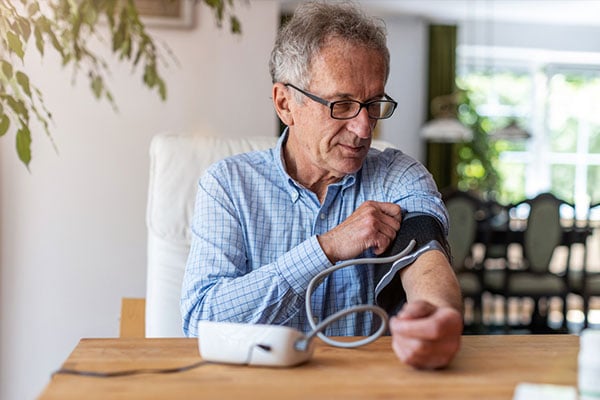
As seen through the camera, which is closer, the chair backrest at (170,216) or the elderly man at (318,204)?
the elderly man at (318,204)

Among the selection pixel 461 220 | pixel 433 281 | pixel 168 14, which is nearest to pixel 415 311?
pixel 433 281

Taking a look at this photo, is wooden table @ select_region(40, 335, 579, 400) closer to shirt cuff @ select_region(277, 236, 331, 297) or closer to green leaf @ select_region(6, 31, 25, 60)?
shirt cuff @ select_region(277, 236, 331, 297)

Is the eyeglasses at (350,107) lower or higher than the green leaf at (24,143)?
higher

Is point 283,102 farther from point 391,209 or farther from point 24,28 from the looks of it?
point 24,28

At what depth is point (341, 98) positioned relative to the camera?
4.75 ft

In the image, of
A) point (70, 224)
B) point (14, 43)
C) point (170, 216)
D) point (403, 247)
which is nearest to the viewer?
point (403, 247)

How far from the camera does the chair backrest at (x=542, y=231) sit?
480 cm

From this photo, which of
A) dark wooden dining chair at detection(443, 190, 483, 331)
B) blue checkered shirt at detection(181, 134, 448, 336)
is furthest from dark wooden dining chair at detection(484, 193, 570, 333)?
blue checkered shirt at detection(181, 134, 448, 336)

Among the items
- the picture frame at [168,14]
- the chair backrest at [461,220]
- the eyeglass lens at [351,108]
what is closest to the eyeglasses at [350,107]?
the eyeglass lens at [351,108]

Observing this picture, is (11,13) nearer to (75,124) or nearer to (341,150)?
(341,150)

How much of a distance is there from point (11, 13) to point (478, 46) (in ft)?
23.0

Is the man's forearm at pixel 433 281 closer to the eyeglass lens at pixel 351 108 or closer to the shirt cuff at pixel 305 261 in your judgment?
the shirt cuff at pixel 305 261

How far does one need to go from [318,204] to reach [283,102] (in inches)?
8.2

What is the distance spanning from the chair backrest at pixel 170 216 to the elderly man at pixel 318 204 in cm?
29
